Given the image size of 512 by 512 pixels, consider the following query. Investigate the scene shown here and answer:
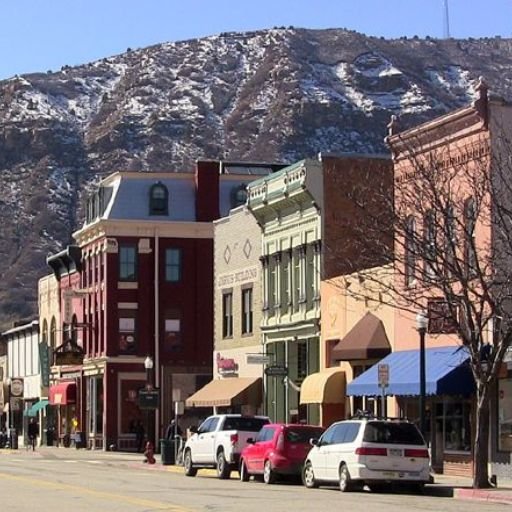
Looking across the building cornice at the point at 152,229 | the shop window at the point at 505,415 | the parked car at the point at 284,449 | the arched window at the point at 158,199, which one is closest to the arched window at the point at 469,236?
the shop window at the point at 505,415

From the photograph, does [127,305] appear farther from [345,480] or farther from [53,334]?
[345,480]

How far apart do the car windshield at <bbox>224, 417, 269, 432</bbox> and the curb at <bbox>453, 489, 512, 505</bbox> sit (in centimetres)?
985

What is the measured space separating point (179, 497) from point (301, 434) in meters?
7.67

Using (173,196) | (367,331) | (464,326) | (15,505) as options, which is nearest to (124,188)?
(173,196)

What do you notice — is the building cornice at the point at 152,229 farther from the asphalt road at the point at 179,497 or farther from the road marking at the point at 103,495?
the road marking at the point at 103,495

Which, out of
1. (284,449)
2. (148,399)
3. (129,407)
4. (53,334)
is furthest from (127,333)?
(284,449)

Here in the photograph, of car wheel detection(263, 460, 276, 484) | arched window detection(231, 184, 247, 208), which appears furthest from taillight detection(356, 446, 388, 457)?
arched window detection(231, 184, 247, 208)

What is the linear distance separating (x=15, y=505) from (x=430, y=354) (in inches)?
685

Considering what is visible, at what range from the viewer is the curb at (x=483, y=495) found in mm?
32344

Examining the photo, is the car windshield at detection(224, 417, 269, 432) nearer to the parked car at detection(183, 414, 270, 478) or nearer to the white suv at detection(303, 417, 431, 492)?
the parked car at detection(183, 414, 270, 478)

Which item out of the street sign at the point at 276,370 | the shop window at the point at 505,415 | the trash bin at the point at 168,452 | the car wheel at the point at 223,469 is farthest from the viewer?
the street sign at the point at 276,370

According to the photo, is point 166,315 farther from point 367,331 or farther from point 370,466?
point 370,466

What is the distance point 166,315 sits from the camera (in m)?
77.2

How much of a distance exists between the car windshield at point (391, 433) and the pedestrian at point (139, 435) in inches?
1544
